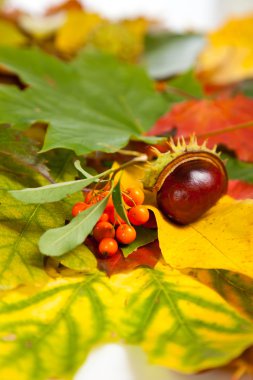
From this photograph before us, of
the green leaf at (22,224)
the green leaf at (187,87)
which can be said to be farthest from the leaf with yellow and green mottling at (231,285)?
the green leaf at (187,87)

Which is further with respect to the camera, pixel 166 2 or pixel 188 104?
pixel 166 2

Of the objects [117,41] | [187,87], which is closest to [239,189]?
[187,87]

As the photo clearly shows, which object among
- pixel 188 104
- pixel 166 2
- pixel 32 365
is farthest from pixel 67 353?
pixel 166 2

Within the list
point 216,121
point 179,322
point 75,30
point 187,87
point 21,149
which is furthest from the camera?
point 75,30

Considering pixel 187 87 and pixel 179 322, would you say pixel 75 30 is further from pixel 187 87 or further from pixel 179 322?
pixel 179 322

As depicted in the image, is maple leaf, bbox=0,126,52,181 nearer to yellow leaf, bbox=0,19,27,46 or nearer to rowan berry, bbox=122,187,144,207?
rowan berry, bbox=122,187,144,207

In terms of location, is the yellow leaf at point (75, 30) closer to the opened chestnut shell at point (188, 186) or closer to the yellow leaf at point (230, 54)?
the yellow leaf at point (230, 54)

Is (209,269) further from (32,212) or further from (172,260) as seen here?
(32,212)
